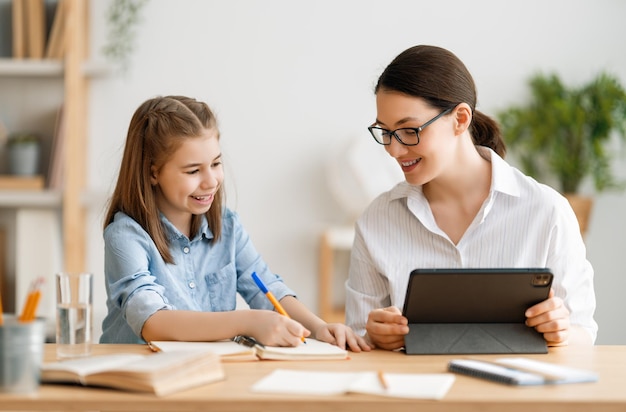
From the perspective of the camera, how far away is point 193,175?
1.86 metres

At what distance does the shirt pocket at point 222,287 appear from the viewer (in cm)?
195

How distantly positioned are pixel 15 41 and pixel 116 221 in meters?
2.23

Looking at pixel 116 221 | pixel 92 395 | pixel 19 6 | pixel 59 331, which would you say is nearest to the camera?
pixel 92 395

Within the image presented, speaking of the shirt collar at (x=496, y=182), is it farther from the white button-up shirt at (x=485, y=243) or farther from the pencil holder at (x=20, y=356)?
the pencil holder at (x=20, y=356)

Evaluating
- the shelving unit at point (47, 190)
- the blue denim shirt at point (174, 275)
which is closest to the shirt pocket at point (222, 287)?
the blue denim shirt at point (174, 275)

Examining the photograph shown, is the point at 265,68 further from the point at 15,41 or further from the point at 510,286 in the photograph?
the point at 510,286

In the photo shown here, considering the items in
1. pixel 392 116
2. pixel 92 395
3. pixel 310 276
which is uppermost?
pixel 392 116

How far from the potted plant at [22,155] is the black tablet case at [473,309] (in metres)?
2.59

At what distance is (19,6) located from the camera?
3709 mm

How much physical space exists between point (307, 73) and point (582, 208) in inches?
51.9

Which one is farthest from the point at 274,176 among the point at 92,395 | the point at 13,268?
the point at 92,395

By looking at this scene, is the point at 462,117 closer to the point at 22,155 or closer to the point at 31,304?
the point at 31,304

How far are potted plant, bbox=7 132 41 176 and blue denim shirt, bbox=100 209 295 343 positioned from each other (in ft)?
6.53

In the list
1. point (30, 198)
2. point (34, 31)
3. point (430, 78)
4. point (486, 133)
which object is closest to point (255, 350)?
point (430, 78)
